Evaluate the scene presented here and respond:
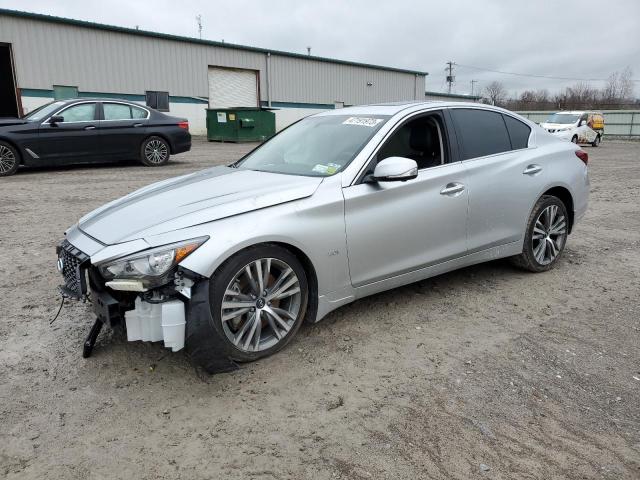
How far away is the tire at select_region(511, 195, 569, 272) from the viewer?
4.69m

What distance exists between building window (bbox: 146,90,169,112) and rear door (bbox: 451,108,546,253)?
24157 mm

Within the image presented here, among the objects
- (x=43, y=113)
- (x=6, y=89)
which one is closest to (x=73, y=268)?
(x=43, y=113)

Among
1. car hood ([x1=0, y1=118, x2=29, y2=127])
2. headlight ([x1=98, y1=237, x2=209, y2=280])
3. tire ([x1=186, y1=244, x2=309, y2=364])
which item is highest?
car hood ([x1=0, y1=118, x2=29, y2=127])

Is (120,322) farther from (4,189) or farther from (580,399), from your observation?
(4,189)

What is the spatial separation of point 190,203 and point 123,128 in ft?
31.7

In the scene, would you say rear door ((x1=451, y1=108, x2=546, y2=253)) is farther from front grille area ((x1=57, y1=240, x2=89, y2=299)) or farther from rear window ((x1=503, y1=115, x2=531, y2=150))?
front grille area ((x1=57, y1=240, x2=89, y2=299))

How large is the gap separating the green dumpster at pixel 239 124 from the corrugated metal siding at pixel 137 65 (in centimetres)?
371

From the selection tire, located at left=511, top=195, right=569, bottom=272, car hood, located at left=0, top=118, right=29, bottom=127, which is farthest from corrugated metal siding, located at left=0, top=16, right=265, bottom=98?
tire, located at left=511, top=195, right=569, bottom=272

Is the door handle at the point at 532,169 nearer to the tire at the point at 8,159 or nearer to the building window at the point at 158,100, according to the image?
the tire at the point at 8,159

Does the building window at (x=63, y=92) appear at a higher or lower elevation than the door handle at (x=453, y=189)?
higher

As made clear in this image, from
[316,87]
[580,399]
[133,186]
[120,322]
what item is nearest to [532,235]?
[580,399]

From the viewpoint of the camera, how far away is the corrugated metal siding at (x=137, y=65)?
72.7 ft

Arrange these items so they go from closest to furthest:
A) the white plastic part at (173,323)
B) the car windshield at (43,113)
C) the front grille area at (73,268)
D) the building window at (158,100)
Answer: the white plastic part at (173,323) → the front grille area at (73,268) → the car windshield at (43,113) → the building window at (158,100)

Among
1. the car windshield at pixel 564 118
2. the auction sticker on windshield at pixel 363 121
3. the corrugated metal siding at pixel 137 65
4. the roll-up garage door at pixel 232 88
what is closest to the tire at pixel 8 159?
the auction sticker on windshield at pixel 363 121
